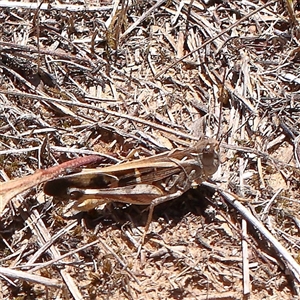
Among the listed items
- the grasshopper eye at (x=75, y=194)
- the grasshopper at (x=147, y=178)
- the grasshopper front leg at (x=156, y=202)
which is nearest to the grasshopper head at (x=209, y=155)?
the grasshopper at (x=147, y=178)

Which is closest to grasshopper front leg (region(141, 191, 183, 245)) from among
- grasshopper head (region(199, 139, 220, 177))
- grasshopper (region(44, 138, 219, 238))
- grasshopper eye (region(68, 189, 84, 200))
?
grasshopper (region(44, 138, 219, 238))

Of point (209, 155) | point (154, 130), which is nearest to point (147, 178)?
point (209, 155)

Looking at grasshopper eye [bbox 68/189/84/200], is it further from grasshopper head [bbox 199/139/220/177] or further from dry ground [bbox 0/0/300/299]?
grasshopper head [bbox 199/139/220/177]

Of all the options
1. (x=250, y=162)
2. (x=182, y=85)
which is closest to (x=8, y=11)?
(x=182, y=85)

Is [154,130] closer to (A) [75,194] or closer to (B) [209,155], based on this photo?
(B) [209,155]

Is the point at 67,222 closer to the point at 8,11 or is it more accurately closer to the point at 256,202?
the point at 256,202
